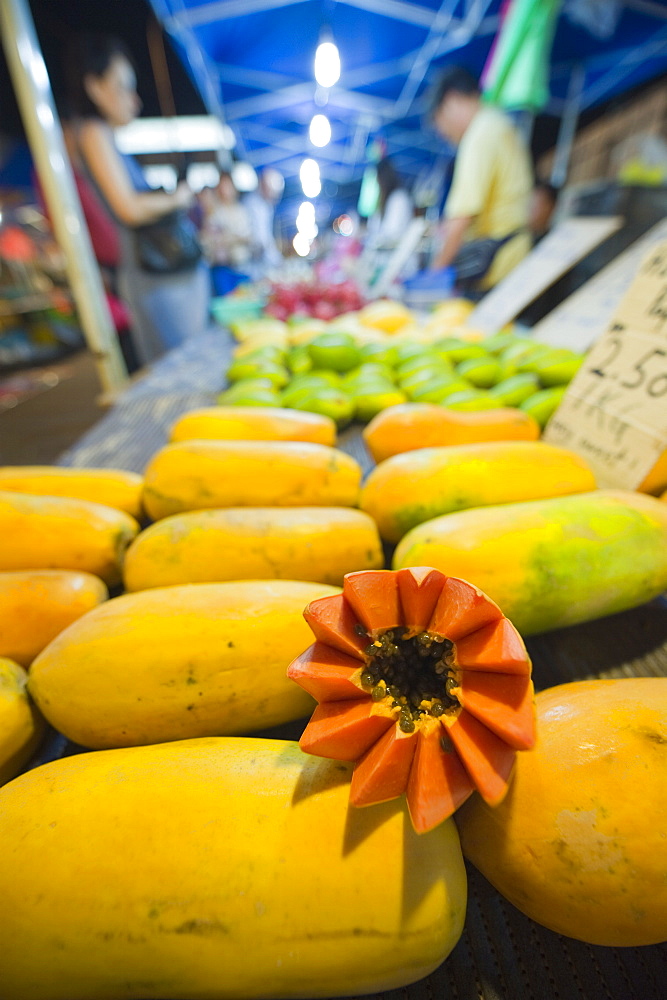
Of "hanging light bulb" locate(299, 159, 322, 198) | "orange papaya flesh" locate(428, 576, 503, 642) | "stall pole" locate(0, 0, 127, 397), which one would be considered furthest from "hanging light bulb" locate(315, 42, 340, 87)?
"orange papaya flesh" locate(428, 576, 503, 642)

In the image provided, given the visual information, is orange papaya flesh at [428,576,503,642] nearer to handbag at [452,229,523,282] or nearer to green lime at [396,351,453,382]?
green lime at [396,351,453,382]

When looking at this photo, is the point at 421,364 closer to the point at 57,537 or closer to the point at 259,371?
the point at 259,371

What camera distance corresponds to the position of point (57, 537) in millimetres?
790

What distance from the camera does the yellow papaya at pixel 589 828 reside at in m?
0.40

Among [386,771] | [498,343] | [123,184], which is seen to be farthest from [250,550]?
[123,184]

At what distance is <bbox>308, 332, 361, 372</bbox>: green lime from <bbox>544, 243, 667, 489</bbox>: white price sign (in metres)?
0.91

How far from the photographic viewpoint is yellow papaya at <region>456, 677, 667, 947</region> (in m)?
0.40

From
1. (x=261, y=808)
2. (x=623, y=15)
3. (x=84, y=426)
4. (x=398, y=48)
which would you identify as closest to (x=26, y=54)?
(x=84, y=426)

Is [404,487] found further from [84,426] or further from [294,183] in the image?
[294,183]

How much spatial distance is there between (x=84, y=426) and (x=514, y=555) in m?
2.66

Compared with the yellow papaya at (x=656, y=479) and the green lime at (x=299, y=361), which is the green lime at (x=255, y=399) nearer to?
the green lime at (x=299, y=361)

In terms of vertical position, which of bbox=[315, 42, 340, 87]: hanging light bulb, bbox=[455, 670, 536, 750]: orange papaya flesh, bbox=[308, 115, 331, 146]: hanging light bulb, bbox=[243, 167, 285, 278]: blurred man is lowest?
bbox=[455, 670, 536, 750]: orange papaya flesh

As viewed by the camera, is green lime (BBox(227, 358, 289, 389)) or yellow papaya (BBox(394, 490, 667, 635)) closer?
yellow papaya (BBox(394, 490, 667, 635))

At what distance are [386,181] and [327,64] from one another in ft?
5.23
